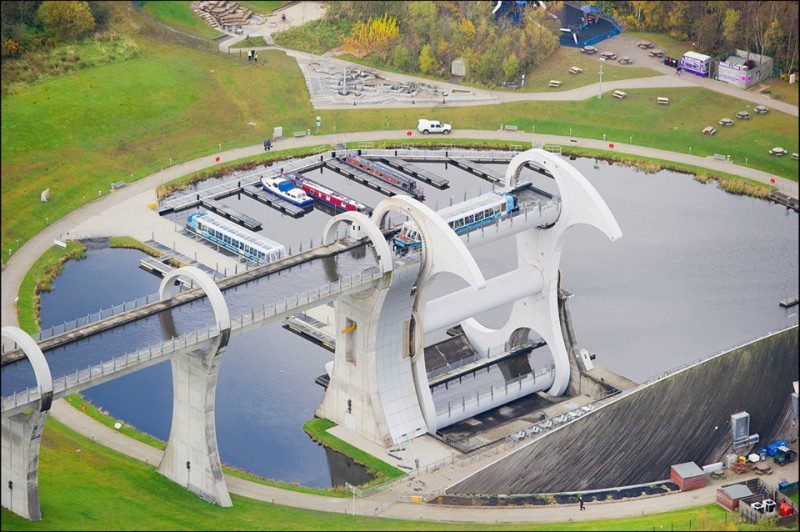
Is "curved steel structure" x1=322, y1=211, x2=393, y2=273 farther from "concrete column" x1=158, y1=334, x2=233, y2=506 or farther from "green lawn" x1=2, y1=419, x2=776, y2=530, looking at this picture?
"green lawn" x1=2, y1=419, x2=776, y2=530

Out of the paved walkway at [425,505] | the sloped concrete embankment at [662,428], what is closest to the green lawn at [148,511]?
the paved walkway at [425,505]

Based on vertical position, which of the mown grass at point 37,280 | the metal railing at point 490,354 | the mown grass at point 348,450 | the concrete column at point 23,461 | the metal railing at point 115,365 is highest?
the metal railing at point 115,365

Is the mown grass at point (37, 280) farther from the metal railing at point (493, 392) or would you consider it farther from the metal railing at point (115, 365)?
the metal railing at point (493, 392)

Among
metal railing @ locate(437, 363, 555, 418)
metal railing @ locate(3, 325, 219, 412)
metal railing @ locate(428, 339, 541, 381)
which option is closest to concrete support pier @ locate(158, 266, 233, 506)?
metal railing @ locate(3, 325, 219, 412)

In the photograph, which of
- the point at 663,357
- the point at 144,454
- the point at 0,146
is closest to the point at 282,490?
the point at 144,454

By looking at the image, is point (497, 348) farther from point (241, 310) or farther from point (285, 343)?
point (241, 310)

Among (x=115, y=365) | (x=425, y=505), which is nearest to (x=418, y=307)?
(x=425, y=505)
